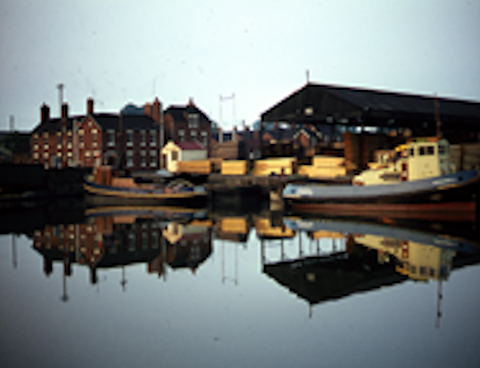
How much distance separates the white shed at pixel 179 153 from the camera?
2176 inches

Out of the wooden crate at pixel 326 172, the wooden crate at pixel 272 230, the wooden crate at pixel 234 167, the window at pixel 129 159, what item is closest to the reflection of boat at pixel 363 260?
the wooden crate at pixel 272 230

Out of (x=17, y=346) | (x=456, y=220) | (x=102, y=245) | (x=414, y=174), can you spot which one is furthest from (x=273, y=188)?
(x=17, y=346)

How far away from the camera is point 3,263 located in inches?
563

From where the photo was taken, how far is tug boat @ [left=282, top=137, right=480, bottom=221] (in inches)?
876

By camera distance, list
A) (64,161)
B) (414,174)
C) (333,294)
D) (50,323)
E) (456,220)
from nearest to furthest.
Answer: (50,323) < (333,294) < (456,220) < (414,174) < (64,161)

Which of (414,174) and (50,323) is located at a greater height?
(414,174)

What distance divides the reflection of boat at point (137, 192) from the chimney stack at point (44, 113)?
119ft

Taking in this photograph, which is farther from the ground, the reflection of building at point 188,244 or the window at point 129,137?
the window at point 129,137

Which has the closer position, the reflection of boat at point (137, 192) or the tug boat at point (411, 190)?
the tug boat at point (411, 190)

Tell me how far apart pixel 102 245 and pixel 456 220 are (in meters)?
15.4

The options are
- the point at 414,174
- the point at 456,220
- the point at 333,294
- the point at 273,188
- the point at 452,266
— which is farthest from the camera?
the point at 273,188

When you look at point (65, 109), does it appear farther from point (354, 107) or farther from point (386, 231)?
point (386, 231)

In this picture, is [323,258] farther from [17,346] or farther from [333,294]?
[17,346]

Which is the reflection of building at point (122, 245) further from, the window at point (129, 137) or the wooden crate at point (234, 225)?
the window at point (129, 137)
